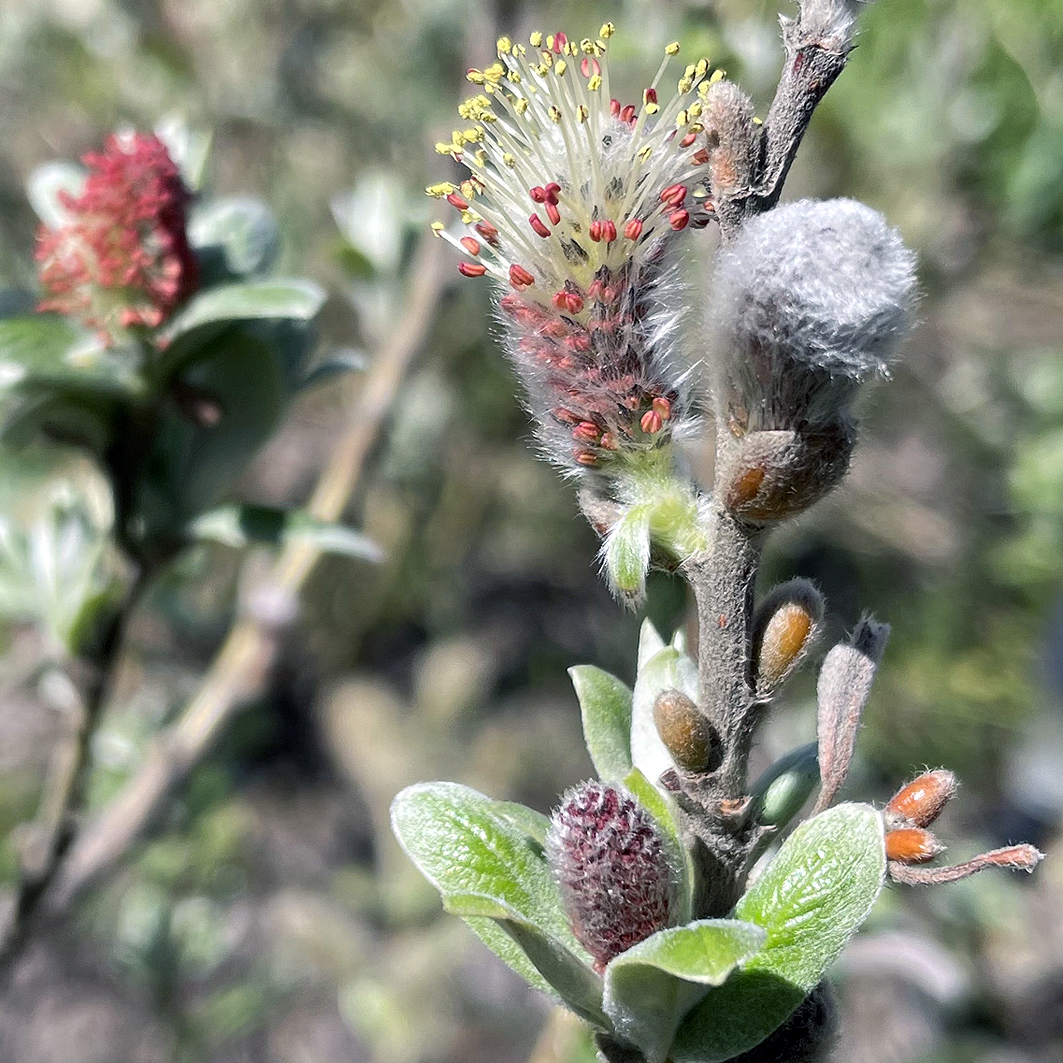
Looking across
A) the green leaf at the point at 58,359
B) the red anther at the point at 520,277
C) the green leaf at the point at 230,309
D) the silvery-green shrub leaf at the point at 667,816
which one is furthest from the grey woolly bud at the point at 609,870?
the green leaf at the point at 58,359

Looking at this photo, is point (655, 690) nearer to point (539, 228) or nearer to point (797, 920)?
point (797, 920)

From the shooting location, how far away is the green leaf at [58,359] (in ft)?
2.42

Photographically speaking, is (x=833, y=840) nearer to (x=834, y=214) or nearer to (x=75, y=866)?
(x=834, y=214)

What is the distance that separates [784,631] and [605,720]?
11 cm

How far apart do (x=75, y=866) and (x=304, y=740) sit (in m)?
2.45

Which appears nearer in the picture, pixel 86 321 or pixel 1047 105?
pixel 86 321

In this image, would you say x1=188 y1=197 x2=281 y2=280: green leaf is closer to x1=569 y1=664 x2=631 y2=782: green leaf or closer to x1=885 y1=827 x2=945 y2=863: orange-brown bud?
x1=569 y1=664 x2=631 y2=782: green leaf

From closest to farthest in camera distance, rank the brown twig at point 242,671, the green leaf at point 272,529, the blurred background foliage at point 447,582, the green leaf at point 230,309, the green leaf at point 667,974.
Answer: the green leaf at point 667,974 < the green leaf at point 230,309 < the green leaf at point 272,529 < the brown twig at point 242,671 < the blurred background foliage at point 447,582

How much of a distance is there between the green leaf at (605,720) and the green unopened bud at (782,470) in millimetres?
123

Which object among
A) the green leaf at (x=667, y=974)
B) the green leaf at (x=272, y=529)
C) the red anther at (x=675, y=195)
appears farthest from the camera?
the green leaf at (x=272, y=529)

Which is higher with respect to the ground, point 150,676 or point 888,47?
point 888,47

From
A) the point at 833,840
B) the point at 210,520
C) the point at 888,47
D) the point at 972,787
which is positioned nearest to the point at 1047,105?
the point at 888,47

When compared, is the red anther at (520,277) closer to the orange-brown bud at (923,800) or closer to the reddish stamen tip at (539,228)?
the reddish stamen tip at (539,228)

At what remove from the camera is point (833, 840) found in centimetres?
45
